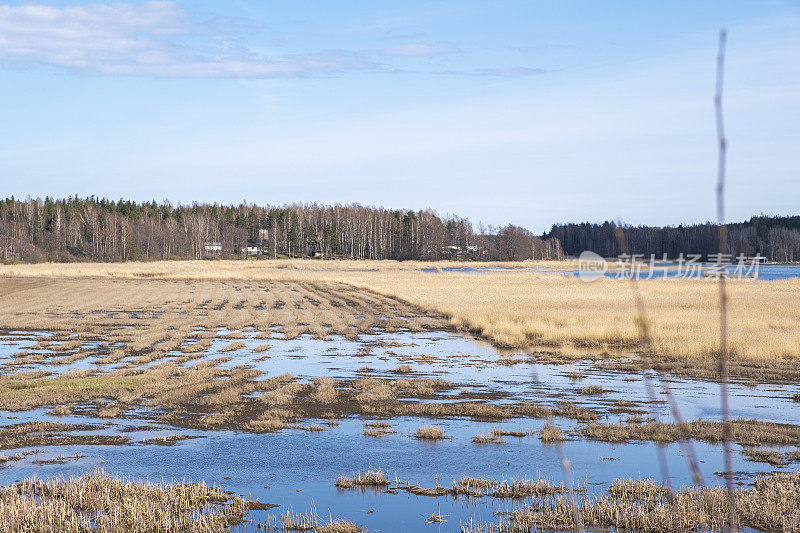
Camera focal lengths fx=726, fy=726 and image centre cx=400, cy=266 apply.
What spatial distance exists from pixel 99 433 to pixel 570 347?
18806 millimetres

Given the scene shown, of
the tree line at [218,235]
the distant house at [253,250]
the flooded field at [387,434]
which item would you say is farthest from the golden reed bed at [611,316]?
the distant house at [253,250]

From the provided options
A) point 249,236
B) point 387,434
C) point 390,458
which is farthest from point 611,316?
point 249,236

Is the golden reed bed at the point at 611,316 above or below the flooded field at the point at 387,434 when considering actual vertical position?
above

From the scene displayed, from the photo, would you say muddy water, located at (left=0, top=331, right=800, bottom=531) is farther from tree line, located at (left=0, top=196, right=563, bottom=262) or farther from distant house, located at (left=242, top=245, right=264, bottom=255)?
distant house, located at (left=242, top=245, right=264, bottom=255)

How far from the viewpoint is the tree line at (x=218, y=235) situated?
133125mm

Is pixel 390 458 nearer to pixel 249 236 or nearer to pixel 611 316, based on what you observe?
pixel 611 316

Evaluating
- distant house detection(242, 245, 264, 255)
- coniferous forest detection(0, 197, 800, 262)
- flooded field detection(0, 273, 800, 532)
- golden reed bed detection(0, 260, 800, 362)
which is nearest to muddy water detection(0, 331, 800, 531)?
flooded field detection(0, 273, 800, 532)

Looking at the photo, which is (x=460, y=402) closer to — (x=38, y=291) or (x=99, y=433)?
(x=99, y=433)


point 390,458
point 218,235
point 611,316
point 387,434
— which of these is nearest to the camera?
point 390,458

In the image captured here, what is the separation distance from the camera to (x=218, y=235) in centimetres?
16350

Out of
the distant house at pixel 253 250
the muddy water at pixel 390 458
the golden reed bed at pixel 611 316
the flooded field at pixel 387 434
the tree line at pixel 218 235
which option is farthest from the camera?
the distant house at pixel 253 250

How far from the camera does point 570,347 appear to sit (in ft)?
93.4

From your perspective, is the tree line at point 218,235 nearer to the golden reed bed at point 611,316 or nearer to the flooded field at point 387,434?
the golden reed bed at point 611,316

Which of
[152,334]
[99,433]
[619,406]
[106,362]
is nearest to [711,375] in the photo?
[619,406]
